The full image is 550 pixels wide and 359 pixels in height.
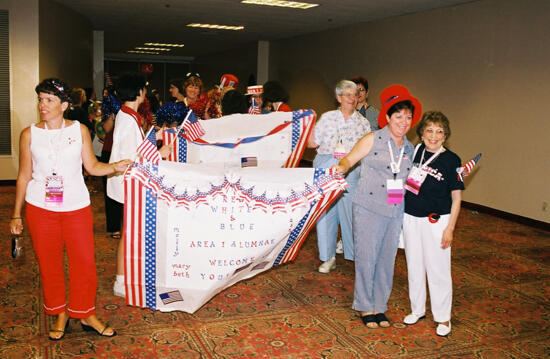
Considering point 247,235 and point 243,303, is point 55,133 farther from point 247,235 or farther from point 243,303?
point 243,303

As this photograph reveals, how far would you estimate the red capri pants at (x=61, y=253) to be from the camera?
2957mm

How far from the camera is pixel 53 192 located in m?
2.91

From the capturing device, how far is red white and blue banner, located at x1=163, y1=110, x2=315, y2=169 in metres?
4.12

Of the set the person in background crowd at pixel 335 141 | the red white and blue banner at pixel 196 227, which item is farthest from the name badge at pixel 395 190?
the person in background crowd at pixel 335 141

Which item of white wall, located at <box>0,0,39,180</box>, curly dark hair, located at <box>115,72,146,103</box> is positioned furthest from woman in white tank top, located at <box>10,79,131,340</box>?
white wall, located at <box>0,0,39,180</box>

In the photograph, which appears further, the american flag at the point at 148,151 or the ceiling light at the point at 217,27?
the ceiling light at the point at 217,27

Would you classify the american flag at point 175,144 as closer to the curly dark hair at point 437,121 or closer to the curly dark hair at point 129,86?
the curly dark hair at point 129,86

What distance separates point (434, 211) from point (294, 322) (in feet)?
3.87

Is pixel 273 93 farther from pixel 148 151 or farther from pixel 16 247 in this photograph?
pixel 16 247

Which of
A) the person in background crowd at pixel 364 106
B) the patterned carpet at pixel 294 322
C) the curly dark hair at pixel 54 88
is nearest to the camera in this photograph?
the curly dark hair at pixel 54 88

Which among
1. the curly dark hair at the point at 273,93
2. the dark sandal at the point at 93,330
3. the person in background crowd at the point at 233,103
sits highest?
the curly dark hair at the point at 273,93

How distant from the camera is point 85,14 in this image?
11.4 metres

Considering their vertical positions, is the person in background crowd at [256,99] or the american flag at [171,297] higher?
the person in background crowd at [256,99]

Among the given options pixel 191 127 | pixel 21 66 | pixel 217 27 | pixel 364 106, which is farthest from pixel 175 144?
pixel 217 27
